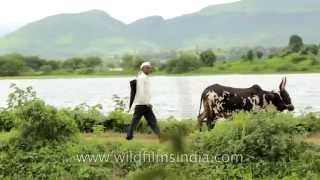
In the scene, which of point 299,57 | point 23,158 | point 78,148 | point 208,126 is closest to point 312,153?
point 208,126

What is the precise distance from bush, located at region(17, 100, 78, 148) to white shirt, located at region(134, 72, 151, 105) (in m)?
1.31

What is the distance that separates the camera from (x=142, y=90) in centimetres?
1231

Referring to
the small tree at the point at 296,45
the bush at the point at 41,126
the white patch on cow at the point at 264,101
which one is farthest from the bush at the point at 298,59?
the bush at the point at 41,126

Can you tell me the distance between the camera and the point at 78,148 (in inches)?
467

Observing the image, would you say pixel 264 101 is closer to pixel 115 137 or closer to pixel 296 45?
pixel 115 137

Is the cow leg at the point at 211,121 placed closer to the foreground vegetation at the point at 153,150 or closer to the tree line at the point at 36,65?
the foreground vegetation at the point at 153,150

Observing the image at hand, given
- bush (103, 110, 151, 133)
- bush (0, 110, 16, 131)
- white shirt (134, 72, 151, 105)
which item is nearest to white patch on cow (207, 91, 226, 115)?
white shirt (134, 72, 151, 105)

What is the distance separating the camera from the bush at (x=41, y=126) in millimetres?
12141

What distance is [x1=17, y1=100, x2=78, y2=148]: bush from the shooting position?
1214cm

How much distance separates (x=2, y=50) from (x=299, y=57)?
14675cm

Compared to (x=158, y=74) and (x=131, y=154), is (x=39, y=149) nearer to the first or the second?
(x=131, y=154)

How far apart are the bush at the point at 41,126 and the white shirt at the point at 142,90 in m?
→ 1.31

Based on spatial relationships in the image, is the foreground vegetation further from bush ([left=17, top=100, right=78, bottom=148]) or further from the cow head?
the cow head

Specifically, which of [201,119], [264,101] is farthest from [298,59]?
[201,119]
